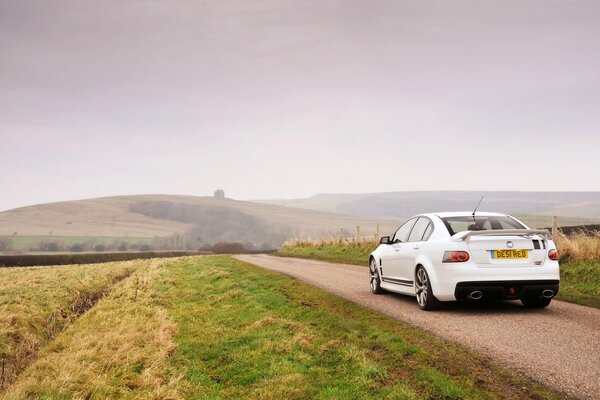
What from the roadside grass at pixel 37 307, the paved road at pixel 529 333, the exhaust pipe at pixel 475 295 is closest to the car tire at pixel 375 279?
the paved road at pixel 529 333

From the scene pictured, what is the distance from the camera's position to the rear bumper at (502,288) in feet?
31.2

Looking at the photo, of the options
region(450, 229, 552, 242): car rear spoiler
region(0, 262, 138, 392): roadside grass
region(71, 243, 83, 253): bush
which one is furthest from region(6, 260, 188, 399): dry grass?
region(71, 243, 83, 253): bush

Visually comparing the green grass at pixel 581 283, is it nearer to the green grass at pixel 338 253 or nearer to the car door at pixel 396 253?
the car door at pixel 396 253

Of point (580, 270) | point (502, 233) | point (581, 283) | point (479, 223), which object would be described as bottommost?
point (581, 283)

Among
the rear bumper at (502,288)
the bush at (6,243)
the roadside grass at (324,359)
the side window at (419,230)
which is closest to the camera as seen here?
the roadside grass at (324,359)

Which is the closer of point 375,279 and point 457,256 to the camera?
point 457,256

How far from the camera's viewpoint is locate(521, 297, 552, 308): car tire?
10.5 meters

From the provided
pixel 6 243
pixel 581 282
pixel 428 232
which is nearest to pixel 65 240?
pixel 6 243

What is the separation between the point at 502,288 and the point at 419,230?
2359 mm

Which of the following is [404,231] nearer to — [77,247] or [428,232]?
[428,232]

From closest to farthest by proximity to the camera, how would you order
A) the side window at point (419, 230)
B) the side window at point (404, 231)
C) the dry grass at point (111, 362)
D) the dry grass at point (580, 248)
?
the dry grass at point (111, 362) → the side window at point (419, 230) → the side window at point (404, 231) → the dry grass at point (580, 248)

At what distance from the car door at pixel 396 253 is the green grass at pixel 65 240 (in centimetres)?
14899

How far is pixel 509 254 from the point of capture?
9.60m

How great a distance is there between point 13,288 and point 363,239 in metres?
20.4
